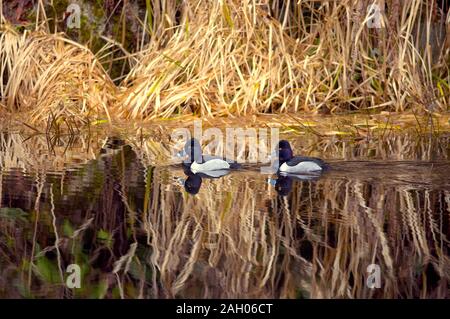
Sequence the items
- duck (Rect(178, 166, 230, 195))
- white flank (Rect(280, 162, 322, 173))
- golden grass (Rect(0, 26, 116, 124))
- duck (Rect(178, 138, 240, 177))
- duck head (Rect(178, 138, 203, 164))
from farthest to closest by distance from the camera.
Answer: golden grass (Rect(0, 26, 116, 124)) → duck head (Rect(178, 138, 203, 164)) → duck (Rect(178, 138, 240, 177)) → white flank (Rect(280, 162, 322, 173)) → duck (Rect(178, 166, 230, 195))

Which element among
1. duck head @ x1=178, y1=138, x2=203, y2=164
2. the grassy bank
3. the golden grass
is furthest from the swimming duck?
the golden grass

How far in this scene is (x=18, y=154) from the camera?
8.00 metres

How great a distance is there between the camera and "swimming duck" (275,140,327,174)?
7.28m

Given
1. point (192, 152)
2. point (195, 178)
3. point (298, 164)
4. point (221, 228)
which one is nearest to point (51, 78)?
point (192, 152)

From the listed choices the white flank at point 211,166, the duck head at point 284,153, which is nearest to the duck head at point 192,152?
the white flank at point 211,166

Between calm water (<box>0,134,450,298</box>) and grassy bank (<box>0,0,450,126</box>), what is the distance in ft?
6.30

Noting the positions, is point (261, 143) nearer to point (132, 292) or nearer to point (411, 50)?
point (411, 50)

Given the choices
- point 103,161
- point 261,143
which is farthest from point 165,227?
point 261,143

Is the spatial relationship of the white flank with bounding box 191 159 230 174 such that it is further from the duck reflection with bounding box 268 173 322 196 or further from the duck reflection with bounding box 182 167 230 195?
the duck reflection with bounding box 268 173 322 196

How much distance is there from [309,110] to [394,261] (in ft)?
17.0

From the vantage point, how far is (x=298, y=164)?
732 centimetres

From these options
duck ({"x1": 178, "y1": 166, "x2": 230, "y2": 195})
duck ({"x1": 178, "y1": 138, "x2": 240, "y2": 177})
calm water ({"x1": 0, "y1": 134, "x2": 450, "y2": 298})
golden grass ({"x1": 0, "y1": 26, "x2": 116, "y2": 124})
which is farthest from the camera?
golden grass ({"x1": 0, "y1": 26, "x2": 116, "y2": 124})
